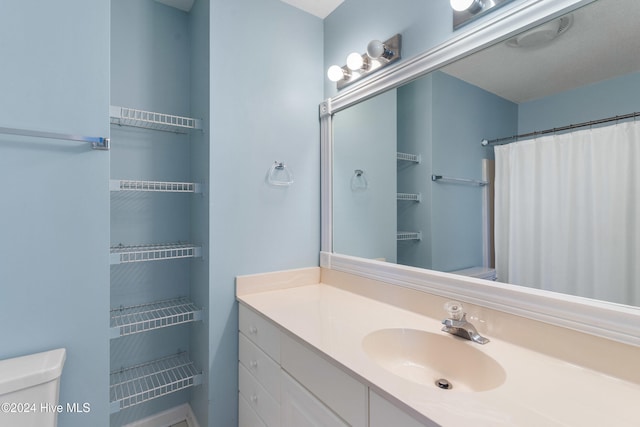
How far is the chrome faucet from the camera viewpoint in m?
1.04

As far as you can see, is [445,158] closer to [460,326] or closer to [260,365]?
[460,326]

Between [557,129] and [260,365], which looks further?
[260,365]

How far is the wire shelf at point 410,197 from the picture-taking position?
1.48 meters

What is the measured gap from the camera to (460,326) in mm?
1053

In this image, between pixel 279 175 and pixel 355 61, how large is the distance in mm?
734

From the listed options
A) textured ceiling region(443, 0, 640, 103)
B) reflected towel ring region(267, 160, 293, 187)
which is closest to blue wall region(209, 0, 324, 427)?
reflected towel ring region(267, 160, 293, 187)

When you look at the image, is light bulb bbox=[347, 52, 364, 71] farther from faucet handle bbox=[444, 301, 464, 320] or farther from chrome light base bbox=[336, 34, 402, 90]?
faucet handle bbox=[444, 301, 464, 320]

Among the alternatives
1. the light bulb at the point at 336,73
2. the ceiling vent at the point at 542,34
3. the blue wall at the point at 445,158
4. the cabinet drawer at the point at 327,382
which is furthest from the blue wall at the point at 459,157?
the cabinet drawer at the point at 327,382

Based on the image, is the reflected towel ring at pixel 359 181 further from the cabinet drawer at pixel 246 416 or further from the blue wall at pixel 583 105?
the cabinet drawer at pixel 246 416

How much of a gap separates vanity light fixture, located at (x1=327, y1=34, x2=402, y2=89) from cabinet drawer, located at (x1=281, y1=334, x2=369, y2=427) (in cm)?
133

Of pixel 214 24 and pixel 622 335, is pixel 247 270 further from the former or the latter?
pixel 622 335

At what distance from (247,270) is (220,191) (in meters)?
0.45

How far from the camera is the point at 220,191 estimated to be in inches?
60.9

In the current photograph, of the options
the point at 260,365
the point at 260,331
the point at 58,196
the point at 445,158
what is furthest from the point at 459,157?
the point at 58,196
